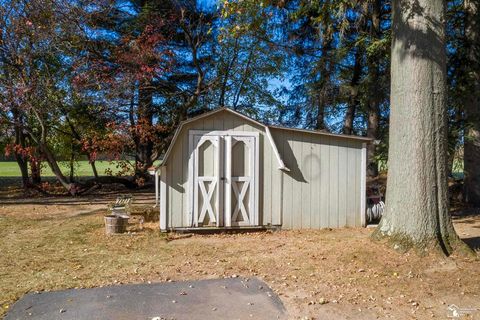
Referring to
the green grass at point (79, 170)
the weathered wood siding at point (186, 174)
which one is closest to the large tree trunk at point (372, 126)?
the weathered wood siding at point (186, 174)

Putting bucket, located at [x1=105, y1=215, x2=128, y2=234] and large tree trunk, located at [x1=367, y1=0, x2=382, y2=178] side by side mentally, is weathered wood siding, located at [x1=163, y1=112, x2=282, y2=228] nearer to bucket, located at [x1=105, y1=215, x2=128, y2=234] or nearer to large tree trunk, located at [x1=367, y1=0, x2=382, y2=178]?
bucket, located at [x1=105, y1=215, x2=128, y2=234]

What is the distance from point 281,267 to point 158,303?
188cm

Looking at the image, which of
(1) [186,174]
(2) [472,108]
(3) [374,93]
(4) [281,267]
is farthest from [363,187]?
(3) [374,93]

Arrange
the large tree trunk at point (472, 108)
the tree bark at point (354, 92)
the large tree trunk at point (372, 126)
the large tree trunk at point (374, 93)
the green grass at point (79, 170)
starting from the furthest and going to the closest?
the green grass at point (79, 170)
the tree bark at point (354, 92)
the large tree trunk at point (372, 126)
the large tree trunk at point (374, 93)
the large tree trunk at point (472, 108)

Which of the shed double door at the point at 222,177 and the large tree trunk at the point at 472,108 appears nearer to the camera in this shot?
the shed double door at the point at 222,177

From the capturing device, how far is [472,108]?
10711 mm

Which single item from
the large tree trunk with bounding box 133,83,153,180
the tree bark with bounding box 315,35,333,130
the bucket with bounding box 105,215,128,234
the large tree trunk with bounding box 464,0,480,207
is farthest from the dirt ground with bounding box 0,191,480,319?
the tree bark with bounding box 315,35,333,130

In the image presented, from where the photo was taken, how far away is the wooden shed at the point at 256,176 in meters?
7.62

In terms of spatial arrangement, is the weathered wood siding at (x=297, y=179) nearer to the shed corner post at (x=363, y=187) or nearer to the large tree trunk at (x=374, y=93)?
the shed corner post at (x=363, y=187)

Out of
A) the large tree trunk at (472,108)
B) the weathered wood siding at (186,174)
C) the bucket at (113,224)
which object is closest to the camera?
the bucket at (113,224)

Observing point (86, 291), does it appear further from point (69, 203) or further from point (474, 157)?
point (474, 157)

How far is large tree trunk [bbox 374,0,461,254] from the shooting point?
5266 mm

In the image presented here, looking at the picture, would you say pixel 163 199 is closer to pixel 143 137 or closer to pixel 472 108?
pixel 143 137

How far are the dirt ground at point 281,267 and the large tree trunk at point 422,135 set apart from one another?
344 millimetres
